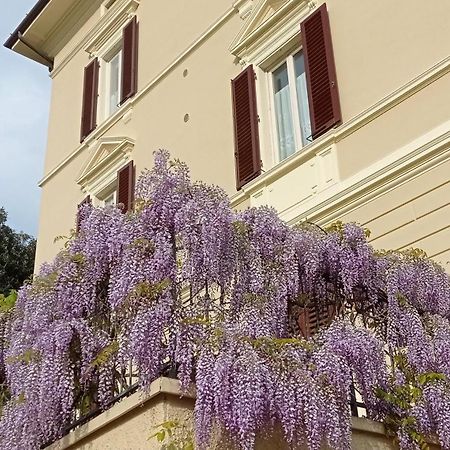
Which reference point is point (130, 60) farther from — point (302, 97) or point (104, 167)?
point (302, 97)

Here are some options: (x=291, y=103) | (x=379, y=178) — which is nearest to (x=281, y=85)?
(x=291, y=103)

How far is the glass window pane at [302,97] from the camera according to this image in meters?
8.84

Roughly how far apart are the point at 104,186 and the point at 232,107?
3.06 m

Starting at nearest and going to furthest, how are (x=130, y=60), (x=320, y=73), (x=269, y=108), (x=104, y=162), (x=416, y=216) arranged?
(x=416, y=216), (x=320, y=73), (x=269, y=108), (x=104, y=162), (x=130, y=60)

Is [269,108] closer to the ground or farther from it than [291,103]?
farther from it

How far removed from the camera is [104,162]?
12.1 metres

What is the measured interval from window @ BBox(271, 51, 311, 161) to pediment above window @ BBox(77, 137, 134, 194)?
2.97 metres

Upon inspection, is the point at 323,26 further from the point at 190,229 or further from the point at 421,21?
the point at 190,229

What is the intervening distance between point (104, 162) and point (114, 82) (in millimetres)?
1946

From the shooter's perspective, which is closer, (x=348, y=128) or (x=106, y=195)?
(x=348, y=128)

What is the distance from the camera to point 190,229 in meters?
5.13

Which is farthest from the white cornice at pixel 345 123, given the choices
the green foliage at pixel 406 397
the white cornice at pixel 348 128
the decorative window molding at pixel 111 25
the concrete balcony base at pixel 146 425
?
the concrete balcony base at pixel 146 425

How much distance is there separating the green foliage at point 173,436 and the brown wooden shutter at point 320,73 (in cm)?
462

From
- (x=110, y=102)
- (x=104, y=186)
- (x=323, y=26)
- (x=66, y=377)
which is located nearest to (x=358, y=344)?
(x=66, y=377)
